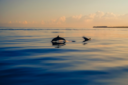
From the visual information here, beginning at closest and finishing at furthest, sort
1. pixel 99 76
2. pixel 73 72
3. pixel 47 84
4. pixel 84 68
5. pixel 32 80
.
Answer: pixel 47 84 < pixel 32 80 < pixel 99 76 < pixel 73 72 < pixel 84 68

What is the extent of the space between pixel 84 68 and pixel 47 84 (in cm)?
406

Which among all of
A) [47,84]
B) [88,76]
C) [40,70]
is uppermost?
[40,70]

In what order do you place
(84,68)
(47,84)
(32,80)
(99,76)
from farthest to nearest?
(84,68) → (99,76) → (32,80) → (47,84)

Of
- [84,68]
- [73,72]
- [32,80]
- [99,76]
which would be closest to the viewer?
[32,80]

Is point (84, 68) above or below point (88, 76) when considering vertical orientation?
above

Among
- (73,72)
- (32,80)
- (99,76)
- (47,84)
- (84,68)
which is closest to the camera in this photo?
(47,84)

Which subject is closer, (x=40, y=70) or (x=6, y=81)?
(x=6, y=81)

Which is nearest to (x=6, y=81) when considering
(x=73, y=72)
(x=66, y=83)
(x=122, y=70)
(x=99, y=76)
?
(x=66, y=83)

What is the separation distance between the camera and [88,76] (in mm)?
9008

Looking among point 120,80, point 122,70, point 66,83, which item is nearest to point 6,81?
point 66,83

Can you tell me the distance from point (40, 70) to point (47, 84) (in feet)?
8.46

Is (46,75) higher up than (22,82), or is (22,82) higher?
(46,75)

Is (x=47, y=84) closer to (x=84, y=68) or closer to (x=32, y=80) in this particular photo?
(x=32, y=80)

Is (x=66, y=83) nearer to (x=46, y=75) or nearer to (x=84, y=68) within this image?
(x=46, y=75)
